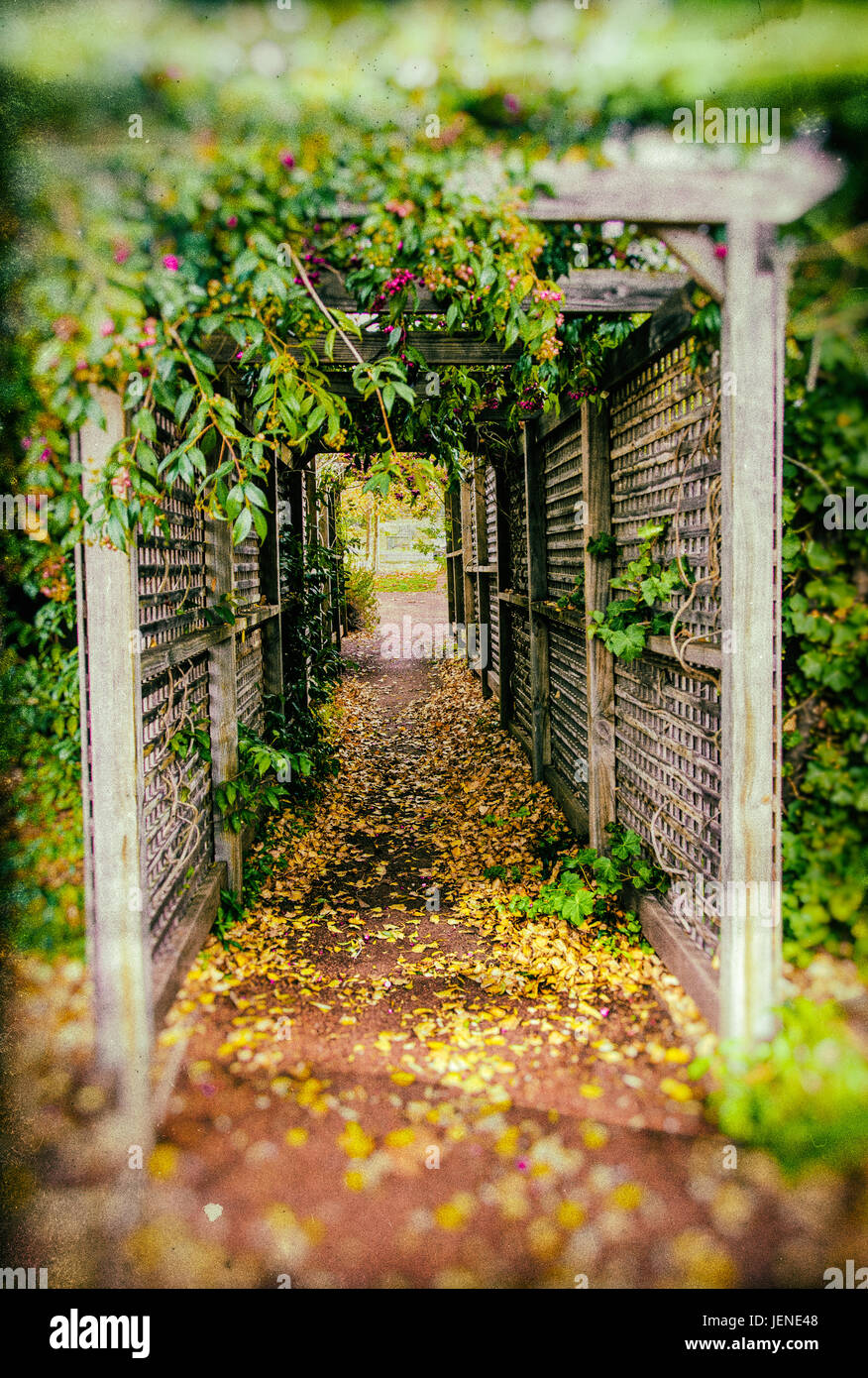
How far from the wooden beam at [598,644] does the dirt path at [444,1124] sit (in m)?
0.86

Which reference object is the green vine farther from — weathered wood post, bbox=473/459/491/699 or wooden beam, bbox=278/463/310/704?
weathered wood post, bbox=473/459/491/699

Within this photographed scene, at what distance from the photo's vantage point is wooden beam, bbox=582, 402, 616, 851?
447 cm

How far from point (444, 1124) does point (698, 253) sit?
300 centimetres

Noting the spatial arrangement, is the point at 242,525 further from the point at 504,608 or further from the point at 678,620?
the point at 504,608

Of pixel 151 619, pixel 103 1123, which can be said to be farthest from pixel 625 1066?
pixel 151 619

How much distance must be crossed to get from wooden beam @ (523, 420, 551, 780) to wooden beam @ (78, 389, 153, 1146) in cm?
424

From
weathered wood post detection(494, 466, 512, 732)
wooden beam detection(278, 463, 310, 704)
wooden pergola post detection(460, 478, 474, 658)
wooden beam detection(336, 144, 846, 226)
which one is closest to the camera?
wooden beam detection(336, 144, 846, 226)

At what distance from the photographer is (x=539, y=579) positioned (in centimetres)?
648

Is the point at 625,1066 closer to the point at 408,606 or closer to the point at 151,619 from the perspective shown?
the point at 151,619

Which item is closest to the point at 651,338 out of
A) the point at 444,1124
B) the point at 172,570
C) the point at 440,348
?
the point at 440,348

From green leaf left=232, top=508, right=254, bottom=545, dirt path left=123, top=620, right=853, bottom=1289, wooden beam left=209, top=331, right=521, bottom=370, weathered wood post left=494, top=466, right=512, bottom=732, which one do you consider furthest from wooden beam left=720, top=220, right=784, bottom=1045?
weathered wood post left=494, top=466, right=512, bottom=732

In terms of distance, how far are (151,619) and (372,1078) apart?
2.02 metres

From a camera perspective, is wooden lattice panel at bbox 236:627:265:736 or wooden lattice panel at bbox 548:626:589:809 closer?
wooden lattice panel at bbox 236:627:265:736

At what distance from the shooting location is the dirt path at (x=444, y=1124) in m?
2.20
